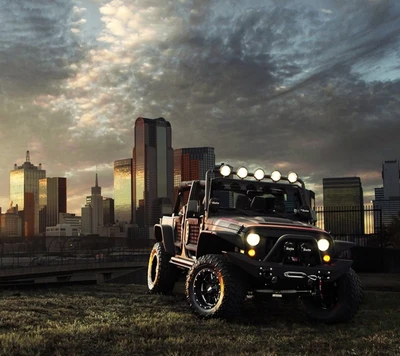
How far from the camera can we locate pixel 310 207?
34.3 feet

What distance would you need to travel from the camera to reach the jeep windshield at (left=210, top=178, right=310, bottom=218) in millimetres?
9852

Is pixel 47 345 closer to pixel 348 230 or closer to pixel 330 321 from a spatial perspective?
pixel 330 321

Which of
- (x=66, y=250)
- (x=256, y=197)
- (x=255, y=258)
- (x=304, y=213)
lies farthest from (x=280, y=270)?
(x=66, y=250)

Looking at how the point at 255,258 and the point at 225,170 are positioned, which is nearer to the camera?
the point at 255,258

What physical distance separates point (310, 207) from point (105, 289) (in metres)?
5.22

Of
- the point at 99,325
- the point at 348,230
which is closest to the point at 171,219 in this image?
the point at 99,325

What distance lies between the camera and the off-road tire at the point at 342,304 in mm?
8320

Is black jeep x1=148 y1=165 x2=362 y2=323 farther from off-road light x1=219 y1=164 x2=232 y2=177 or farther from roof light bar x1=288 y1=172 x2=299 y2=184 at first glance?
roof light bar x1=288 y1=172 x2=299 y2=184

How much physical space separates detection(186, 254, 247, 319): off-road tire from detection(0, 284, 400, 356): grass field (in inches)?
7.3

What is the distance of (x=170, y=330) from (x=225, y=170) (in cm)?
344

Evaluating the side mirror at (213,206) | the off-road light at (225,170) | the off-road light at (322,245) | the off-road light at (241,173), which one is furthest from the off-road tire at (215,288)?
the off-road light at (241,173)

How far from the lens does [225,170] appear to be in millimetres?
9641

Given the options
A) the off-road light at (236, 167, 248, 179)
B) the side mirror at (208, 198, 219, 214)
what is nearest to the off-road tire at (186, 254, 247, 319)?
the side mirror at (208, 198, 219, 214)

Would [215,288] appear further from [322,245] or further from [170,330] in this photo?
[322,245]
